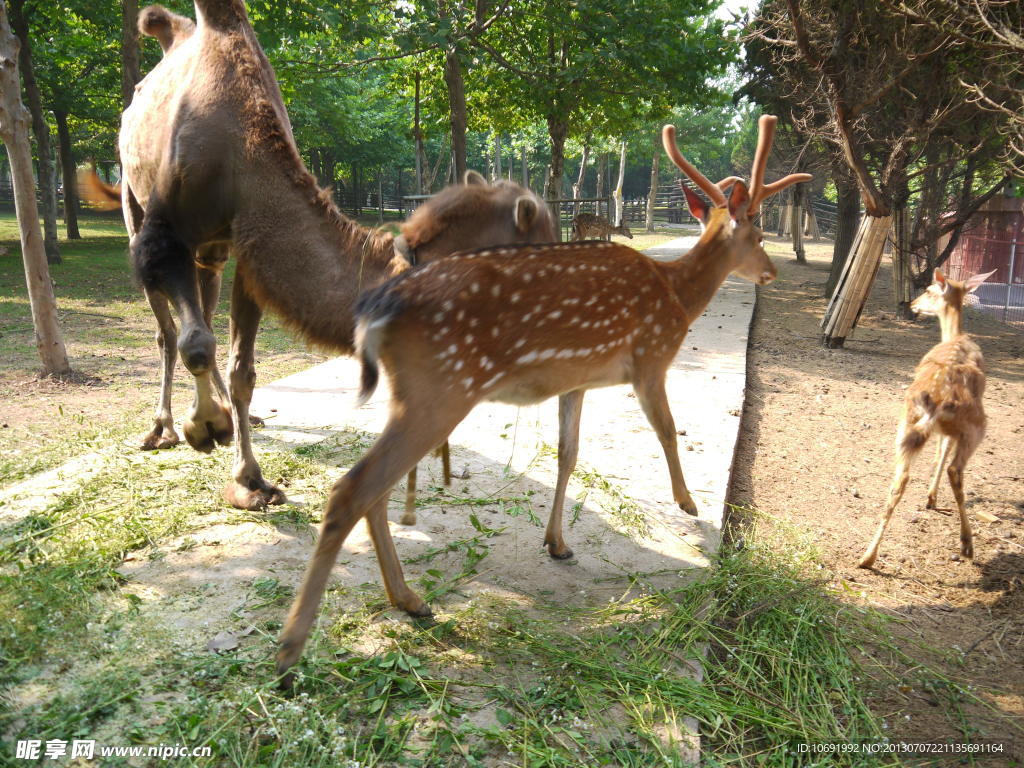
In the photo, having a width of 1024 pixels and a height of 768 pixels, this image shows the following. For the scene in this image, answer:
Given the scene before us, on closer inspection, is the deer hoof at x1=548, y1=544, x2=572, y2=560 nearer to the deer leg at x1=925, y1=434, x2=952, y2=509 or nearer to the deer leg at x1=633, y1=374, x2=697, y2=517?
the deer leg at x1=633, y1=374, x2=697, y2=517

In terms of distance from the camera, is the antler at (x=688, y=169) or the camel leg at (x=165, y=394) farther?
the camel leg at (x=165, y=394)

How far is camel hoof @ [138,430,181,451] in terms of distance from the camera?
502cm

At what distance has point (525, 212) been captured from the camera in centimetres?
375

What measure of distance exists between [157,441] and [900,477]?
15.1 ft

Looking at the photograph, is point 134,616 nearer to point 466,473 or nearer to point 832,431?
point 466,473

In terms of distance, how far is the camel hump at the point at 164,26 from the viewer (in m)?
5.32

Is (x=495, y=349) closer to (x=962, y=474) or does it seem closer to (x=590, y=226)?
(x=962, y=474)

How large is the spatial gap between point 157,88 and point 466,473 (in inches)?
117

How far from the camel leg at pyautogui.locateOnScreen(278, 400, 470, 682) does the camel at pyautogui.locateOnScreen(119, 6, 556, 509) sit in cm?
76

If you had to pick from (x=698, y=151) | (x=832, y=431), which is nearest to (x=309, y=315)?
(x=832, y=431)

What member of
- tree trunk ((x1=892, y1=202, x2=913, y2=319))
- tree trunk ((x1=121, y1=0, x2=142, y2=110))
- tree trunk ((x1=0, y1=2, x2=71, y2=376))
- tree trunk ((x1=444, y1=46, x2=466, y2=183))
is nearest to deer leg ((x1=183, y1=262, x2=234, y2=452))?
tree trunk ((x1=0, y1=2, x2=71, y2=376))

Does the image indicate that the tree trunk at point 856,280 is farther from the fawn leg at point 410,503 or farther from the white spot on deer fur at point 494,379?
the white spot on deer fur at point 494,379

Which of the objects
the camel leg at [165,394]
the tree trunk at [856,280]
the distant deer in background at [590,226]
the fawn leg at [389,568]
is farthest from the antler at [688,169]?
the distant deer in background at [590,226]

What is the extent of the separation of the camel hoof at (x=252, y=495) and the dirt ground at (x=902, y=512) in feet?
9.38
